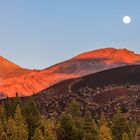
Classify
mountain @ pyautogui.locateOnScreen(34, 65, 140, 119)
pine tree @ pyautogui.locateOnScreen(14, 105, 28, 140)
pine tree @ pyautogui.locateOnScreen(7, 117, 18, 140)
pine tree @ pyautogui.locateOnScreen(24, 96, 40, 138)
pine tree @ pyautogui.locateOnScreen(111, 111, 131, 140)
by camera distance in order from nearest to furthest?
pine tree @ pyautogui.locateOnScreen(7, 117, 18, 140), pine tree @ pyautogui.locateOnScreen(14, 105, 28, 140), pine tree @ pyautogui.locateOnScreen(24, 96, 40, 138), pine tree @ pyautogui.locateOnScreen(111, 111, 131, 140), mountain @ pyautogui.locateOnScreen(34, 65, 140, 119)

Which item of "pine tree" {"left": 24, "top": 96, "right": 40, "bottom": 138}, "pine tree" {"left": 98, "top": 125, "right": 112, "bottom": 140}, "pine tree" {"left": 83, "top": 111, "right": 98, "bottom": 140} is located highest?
"pine tree" {"left": 24, "top": 96, "right": 40, "bottom": 138}

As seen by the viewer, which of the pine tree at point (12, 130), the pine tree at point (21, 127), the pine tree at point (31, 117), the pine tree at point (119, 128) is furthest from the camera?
the pine tree at point (119, 128)

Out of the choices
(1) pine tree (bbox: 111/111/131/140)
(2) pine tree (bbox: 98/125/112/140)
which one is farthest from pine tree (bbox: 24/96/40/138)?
(1) pine tree (bbox: 111/111/131/140)

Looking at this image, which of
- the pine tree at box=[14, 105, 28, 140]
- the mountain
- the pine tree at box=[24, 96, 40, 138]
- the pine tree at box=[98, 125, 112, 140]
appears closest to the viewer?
the pine tree at box=[14, 105, 28, 140]

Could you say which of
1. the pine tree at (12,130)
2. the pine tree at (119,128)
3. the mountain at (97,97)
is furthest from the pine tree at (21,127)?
the mountain at (97,97)

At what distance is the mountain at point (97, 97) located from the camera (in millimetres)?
147500

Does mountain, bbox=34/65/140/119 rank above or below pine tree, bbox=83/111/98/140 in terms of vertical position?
above

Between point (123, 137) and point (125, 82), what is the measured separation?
375 feet

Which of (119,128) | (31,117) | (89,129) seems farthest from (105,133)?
(31,117)

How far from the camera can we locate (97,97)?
163625 mm

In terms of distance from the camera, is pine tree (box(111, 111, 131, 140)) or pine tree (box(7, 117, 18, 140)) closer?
pine tree (box(7, 117, 18, 140))

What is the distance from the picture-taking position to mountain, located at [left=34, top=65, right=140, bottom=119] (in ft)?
484

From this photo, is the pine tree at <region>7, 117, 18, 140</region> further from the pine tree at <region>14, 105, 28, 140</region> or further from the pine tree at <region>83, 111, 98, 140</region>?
the pine tree at <region>83, 111, 98, 140</region>

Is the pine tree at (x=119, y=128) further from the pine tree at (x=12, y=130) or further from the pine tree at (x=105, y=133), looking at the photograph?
the pine tree at (x=12, y=130)
